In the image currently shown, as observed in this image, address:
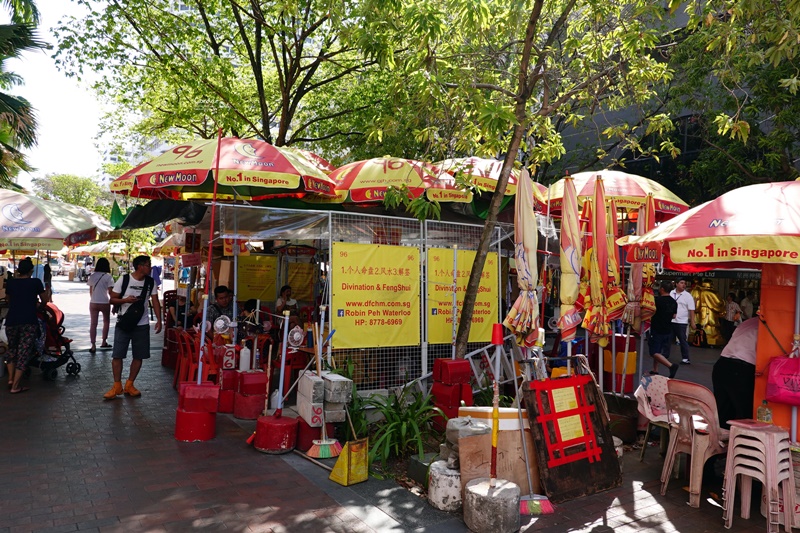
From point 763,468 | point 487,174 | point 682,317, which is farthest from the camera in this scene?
point 682,317

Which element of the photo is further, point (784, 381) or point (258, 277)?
point (258, 277)

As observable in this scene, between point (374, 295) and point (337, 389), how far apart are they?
1.64 meters

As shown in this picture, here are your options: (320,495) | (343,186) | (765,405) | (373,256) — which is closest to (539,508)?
(320,495)

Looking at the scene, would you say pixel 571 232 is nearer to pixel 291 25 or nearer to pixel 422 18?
pixel 422 18

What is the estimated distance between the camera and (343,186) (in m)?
8.72

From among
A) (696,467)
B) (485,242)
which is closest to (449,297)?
(485,242)

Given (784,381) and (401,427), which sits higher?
(784,381)

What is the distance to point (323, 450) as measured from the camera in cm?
578

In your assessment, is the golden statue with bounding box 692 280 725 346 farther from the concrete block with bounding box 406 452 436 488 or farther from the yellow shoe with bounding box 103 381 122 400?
the yellow shoe with bounding box 103 381 122 400

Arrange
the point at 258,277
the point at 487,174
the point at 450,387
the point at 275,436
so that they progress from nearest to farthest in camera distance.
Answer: the point at 275,436 < the point at 450,387 < the point at 487,174 < the point at 258,277

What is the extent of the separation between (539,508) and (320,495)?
1.82m

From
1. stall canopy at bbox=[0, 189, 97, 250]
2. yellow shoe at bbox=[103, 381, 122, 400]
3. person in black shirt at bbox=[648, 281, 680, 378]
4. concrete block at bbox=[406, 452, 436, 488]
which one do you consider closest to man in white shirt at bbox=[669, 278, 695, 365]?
person in black shirt at bbox=[648, 281, 680, 378]

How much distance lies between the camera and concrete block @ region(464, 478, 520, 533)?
168 inches

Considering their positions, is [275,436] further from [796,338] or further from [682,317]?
[682,317]
